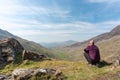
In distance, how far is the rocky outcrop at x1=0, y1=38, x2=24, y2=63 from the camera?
108 feet

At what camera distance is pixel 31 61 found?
106 ft

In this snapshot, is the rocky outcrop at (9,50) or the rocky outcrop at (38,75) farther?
the rocky outcrop at (9,50)

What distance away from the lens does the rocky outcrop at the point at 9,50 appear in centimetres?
3291

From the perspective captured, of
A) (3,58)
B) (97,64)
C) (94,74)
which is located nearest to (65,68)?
(97,64)

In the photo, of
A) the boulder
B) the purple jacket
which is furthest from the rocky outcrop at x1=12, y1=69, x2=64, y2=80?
the purple jacket

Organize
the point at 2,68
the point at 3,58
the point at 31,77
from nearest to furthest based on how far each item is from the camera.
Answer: the point at 31,77
the point at 2,68
the point at 3,58

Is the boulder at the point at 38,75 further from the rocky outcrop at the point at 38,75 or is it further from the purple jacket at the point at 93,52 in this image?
the purple jacket at the point at 93,52

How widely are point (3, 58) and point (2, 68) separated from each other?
2.56m

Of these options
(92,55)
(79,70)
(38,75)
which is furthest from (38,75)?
(92,55)

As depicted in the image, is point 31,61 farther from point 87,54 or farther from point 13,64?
point 87,54

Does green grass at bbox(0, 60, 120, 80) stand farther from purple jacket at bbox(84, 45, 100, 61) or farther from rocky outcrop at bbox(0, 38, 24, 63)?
rocky outcrop at bbox(0, 38, 24, 63)

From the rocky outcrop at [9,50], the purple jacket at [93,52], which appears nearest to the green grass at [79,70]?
the purple jacket at [93,52]

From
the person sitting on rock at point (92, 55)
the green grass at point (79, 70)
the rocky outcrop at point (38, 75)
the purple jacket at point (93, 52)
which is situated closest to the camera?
the rocky outcrop at point (38, 75)

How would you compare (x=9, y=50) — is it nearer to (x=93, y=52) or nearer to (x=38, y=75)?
(x=93, y=52)
